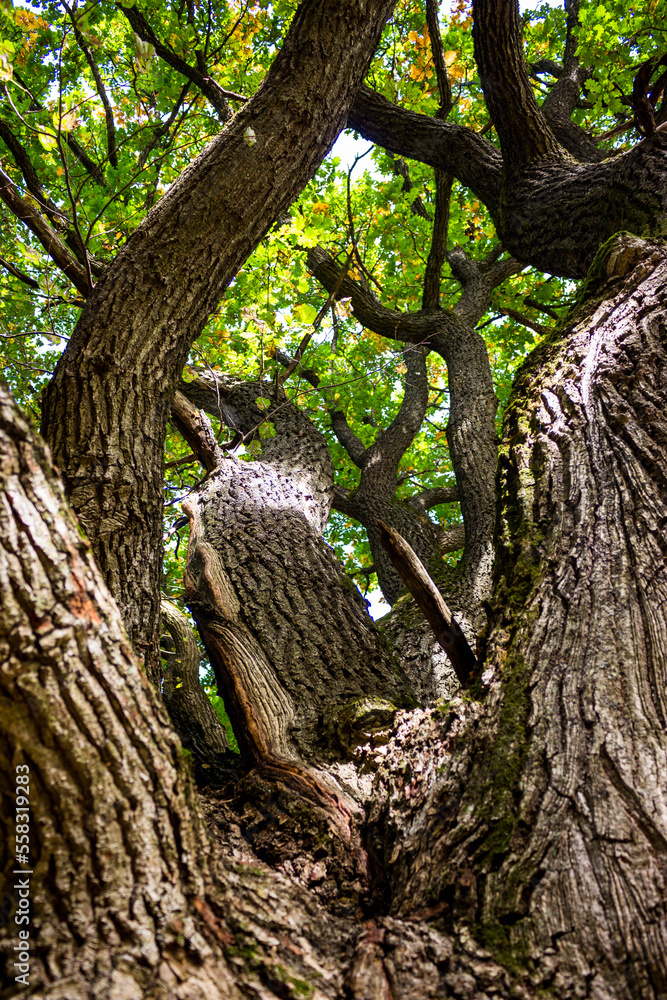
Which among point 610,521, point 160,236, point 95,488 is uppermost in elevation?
point 160,236

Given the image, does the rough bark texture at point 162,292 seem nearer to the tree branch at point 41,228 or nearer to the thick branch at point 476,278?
the tree branch at point 41,228

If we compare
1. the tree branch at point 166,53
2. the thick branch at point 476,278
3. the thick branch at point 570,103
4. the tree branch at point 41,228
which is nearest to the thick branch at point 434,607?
the tree branch at point 41,228

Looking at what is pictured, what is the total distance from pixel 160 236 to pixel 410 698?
7.24 ft

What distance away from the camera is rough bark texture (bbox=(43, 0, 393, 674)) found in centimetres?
228

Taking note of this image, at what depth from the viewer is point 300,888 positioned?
159cm

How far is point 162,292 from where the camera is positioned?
8.24 feet

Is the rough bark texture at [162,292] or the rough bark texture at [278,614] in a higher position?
the rough bark texture at [162,292]

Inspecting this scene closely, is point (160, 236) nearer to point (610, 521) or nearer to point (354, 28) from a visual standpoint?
point (354, 28)

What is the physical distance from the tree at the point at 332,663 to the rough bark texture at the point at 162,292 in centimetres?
1

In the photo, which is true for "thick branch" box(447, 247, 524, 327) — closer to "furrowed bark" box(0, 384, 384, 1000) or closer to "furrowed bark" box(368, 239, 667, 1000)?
"furrowed bark" box(368, 239, 667, 1000)

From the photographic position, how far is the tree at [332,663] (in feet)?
3.76

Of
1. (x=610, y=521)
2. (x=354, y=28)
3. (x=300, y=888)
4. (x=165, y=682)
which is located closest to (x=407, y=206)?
(x=354, y=28)

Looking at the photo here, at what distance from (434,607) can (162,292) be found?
1699mm

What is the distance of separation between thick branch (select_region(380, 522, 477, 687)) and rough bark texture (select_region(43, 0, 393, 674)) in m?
0.97
